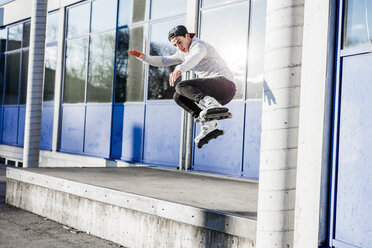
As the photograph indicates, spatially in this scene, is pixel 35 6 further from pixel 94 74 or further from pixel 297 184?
pixel 297 184

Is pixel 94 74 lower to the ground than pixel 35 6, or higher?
lower

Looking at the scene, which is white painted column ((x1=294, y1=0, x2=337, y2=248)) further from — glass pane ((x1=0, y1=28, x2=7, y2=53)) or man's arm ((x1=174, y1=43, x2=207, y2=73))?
glass pane ((x1=0, y1=28, x2=7, y2=53))

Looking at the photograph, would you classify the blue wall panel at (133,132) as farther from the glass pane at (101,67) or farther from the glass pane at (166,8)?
the glass pane at (166,8)

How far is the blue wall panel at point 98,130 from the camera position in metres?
13.1

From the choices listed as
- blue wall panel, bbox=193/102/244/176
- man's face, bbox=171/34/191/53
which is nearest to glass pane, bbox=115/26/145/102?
blue wall panel, bbox=193/102/244/176

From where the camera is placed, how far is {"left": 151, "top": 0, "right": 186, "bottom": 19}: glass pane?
10.9 m

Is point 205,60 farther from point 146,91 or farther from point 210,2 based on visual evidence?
point 146,91

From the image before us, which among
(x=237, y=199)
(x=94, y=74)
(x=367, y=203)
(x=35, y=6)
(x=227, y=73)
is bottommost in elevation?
(x=237, y=199)

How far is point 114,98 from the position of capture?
13.0 meters

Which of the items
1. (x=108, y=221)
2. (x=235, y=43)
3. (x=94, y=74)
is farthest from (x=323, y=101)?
(x=94, y=74)

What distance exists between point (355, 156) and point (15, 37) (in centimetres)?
1741

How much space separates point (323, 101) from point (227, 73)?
2.09 metres

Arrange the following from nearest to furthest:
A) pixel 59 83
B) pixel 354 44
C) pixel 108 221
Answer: pixel 354 44
pixel 108 221
pixel 59 83

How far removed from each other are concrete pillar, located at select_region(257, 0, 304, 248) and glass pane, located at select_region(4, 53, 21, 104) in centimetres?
1640
